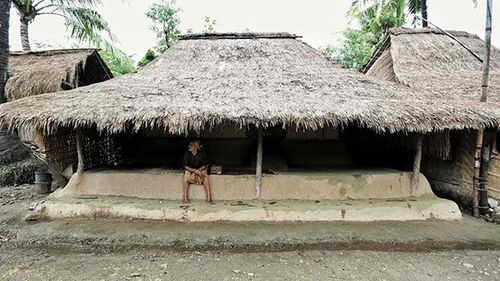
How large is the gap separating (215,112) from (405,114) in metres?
2.88

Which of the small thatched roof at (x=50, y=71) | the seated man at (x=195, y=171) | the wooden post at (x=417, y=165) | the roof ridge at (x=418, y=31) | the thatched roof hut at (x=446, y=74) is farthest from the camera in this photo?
the roof ridge at (x=418, y=31)

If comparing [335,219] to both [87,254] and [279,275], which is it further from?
[87,254]

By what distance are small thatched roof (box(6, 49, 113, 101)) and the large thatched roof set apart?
305cm

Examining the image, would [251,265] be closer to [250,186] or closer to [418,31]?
[250,186]

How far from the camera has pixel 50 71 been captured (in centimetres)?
864

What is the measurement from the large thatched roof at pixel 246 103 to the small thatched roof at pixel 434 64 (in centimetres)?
162

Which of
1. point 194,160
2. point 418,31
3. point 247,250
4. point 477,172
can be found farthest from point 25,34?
point 477,172

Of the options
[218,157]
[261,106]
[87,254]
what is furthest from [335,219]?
[87,254]

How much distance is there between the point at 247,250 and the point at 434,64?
6.82 m

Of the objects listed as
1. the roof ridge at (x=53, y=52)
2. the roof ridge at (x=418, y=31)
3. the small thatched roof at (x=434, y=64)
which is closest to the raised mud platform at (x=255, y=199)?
the small thatched roof at (x=434, y=64)

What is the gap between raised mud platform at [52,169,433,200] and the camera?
18.0ft

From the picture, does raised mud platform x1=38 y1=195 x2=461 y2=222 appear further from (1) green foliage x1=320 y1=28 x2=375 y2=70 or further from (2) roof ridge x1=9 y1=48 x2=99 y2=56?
(1) green foliage x1=320 y1=28 x2=375 y2=70

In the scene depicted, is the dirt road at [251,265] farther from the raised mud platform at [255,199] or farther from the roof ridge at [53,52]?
the roof ridge at [53,52]

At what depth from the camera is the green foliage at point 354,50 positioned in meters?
15.9
